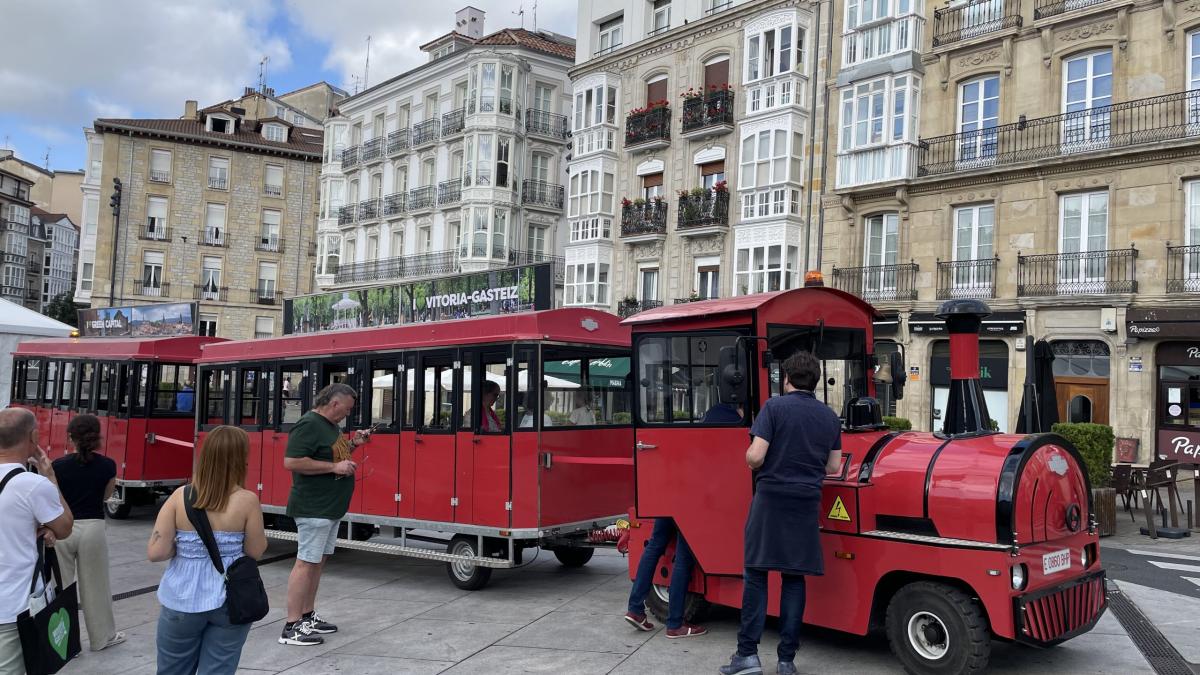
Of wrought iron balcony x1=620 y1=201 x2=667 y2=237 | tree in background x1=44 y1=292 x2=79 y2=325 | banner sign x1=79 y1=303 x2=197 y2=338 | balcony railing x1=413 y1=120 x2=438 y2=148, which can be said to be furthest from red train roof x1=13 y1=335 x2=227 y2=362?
tree in background x1=44 y1=292 x2=79 y2=325

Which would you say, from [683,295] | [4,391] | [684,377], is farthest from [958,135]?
[4,391]

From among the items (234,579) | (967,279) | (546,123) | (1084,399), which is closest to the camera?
(234,579)

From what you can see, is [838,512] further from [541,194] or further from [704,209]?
[541,194]

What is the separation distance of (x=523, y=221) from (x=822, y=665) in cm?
3599

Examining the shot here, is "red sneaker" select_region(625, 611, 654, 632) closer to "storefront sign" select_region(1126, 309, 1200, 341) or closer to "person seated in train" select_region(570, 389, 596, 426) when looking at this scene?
"person seated in train" select_region(570, 389, 596, 426)

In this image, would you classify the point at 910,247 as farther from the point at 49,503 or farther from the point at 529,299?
the point at 49,503

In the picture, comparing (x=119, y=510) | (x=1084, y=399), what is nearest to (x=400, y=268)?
(x=119, y=510)

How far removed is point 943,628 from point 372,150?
45146mm

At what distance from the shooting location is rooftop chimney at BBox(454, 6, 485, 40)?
168ft

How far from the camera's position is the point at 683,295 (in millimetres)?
31094

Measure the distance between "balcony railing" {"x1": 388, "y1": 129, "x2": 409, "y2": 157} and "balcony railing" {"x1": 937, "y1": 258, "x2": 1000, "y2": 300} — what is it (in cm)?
2867

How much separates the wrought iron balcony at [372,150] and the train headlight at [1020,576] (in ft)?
145

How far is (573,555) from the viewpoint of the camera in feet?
35.0

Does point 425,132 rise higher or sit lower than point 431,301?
higher
